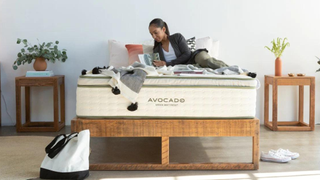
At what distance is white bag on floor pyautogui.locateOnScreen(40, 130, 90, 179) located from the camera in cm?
221

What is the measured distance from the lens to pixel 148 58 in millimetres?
3543

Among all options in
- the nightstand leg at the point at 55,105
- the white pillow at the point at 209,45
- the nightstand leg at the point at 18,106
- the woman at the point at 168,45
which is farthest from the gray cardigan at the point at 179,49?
the nightstand leg at the point at 18,106

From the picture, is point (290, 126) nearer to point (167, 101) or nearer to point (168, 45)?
point (168, 45)

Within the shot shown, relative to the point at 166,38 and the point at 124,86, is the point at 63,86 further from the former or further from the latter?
the point at 124,86

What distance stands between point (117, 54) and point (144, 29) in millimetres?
502

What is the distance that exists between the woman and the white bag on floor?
152 cm

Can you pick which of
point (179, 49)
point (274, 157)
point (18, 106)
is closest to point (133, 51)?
point (179, 49)

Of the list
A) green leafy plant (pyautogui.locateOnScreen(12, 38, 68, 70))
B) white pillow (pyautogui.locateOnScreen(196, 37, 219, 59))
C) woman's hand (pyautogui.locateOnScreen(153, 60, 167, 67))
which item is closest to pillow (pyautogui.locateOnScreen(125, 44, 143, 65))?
woman's hand (pyautogui.locateOnScreen(153, 60, 167, 67))

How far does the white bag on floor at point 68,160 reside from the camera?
2.21 meters

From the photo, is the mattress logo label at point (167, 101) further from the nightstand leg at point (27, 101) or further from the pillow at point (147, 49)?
the nightstand leg at point (27, 101)

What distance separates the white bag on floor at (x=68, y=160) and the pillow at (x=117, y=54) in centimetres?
181

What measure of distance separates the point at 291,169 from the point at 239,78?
2.29 ft

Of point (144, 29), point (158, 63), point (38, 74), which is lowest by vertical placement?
point (38, 74)

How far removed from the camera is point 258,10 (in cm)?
435
